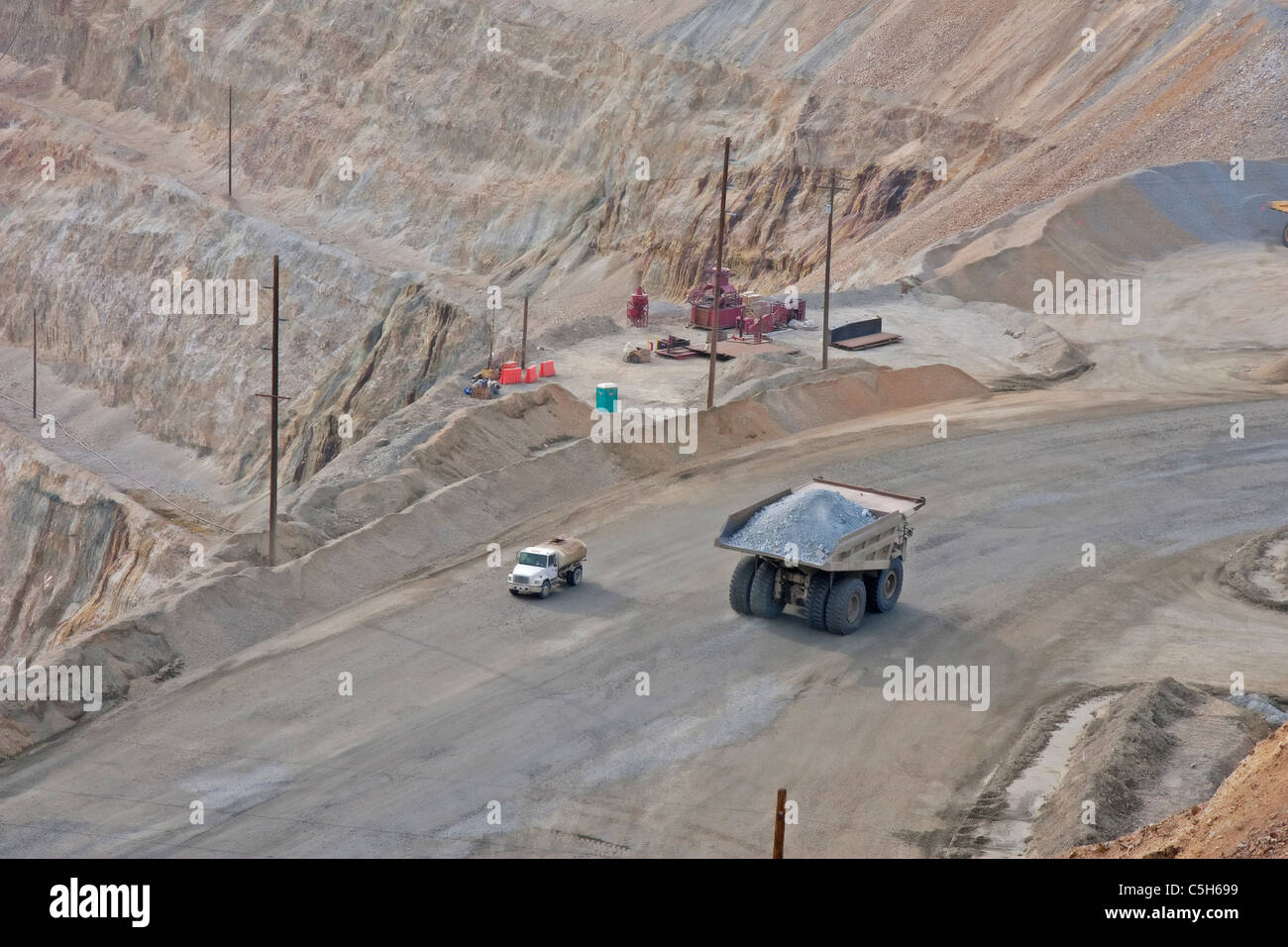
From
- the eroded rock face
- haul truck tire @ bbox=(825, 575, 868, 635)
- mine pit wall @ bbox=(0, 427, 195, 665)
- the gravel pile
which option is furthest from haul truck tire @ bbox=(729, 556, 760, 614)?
mine pit wall @ bbox=(0, 427, 195, 665)

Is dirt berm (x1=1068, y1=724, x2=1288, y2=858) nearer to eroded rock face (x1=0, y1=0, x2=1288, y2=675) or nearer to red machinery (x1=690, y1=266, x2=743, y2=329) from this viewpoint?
eroded rock face (x1=0, y1=0, x2=1288, y2=675)

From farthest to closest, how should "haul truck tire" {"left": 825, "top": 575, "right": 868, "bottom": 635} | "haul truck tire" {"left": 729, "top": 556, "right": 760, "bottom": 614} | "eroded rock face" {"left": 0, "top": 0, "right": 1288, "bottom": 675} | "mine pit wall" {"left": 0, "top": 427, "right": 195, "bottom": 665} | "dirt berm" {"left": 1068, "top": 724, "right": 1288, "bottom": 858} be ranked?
"eroded rock face" {"left": 0, "top": 0, "right": 1288, "bottom": 675} → "mine pit wall" {"left": 0, "top": 427, "right": 195, "bottom": 665} → "haul truck tire" {"left": 729, "top": 556, "right": 760, "bottom": 614} → "haul truck tire" {"left": 825, "top": 575, "right": 868, "bottom": 635} → "dirt berm" {"left": 1068, "top": 724, "right": 1288, "bottom": 858}

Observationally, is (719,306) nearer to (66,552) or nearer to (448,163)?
(66,552)

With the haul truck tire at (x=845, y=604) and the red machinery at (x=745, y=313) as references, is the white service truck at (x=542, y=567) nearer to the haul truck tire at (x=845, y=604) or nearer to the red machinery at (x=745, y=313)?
the haul truck tire at (x=845, y=604)

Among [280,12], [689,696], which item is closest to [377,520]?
[689,696]

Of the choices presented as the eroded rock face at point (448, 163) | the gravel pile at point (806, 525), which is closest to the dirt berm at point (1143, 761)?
the gravel pile at point (806, 525)
